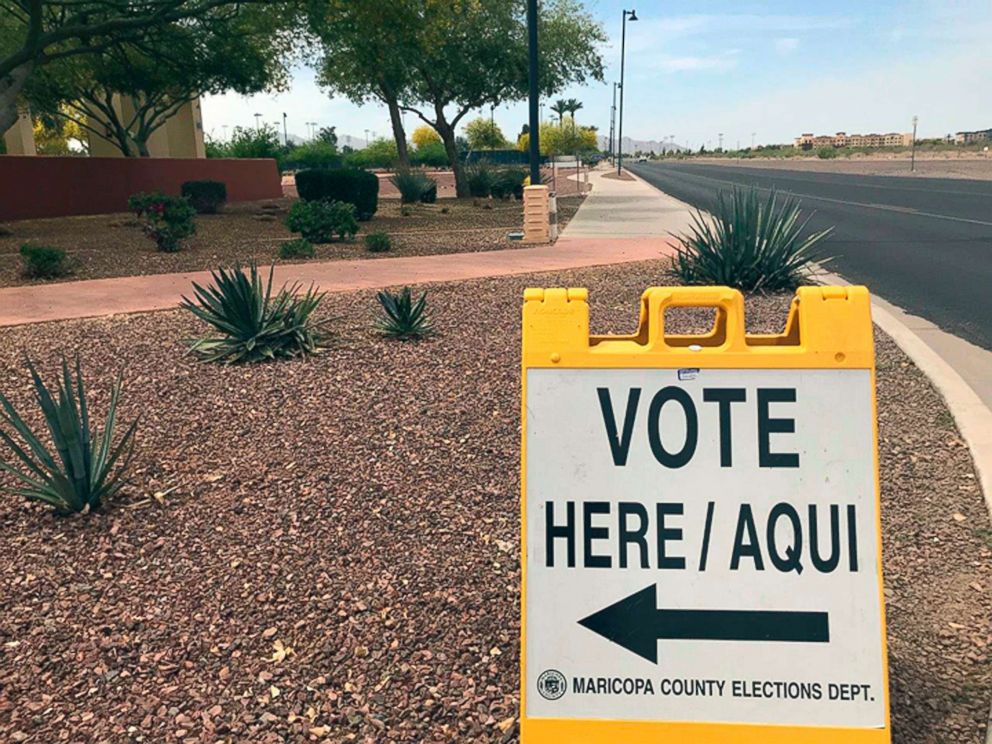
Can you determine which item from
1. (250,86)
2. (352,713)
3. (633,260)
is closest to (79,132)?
(250,86)

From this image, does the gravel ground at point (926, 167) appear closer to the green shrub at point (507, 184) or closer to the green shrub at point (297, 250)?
the green shrub at point (507, 184)

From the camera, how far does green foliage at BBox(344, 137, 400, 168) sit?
60.2 metres

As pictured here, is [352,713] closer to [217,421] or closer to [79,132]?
[217,421]

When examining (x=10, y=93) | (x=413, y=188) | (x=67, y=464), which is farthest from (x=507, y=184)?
(x=67, y=464)

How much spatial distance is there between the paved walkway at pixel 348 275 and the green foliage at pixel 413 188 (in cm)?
1071

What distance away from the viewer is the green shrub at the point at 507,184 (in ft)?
102

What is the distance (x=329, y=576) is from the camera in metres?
3.69

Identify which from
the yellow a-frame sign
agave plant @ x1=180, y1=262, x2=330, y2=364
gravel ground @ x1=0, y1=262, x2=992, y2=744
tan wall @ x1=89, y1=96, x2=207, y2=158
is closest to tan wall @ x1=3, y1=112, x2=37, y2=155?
tan wall @ x1=89, y1=96, x2=207, y2=158

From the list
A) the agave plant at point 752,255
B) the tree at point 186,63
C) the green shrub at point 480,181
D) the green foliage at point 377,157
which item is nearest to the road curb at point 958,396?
the agave plant at point 752,255

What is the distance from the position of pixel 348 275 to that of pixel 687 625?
33.4 feet

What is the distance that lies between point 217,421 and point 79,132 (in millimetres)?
57777

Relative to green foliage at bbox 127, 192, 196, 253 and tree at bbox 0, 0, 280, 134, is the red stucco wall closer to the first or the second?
tree at bbox 0, 0, 280, 134

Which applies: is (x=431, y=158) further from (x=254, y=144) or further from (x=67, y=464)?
(x=67, y=464)

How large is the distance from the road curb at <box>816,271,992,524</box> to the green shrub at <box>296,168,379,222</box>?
47.9 ft
